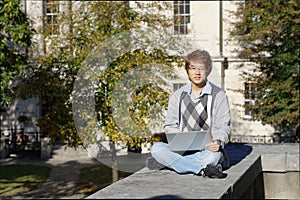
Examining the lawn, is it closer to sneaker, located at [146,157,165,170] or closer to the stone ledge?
the stone ledge

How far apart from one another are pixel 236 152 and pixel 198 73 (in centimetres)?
152

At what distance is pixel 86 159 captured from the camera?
1889 centimetres

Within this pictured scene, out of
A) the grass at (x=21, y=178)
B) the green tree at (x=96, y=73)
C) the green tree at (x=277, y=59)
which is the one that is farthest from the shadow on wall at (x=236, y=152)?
the grass at (x=21, y=178)

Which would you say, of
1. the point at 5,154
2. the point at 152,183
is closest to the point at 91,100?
the point at 152,183

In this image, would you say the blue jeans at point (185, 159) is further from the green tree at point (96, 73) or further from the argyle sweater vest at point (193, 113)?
the green tree at point (96, 73)

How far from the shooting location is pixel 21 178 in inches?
609

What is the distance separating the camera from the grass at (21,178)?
45.6 feet

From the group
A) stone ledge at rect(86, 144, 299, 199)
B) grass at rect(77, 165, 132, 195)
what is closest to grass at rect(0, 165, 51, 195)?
grass at rect(77, 165, 132, 195)

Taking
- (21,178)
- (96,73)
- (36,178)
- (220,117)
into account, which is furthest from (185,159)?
(21,178)

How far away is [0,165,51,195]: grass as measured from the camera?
1389cm

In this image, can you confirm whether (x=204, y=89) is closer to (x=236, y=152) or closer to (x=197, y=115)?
(x=197, y=115)

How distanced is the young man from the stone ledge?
0.15 metres

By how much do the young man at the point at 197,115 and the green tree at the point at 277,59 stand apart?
32.3 feet

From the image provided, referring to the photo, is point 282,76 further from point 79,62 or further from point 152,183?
point 152,183
